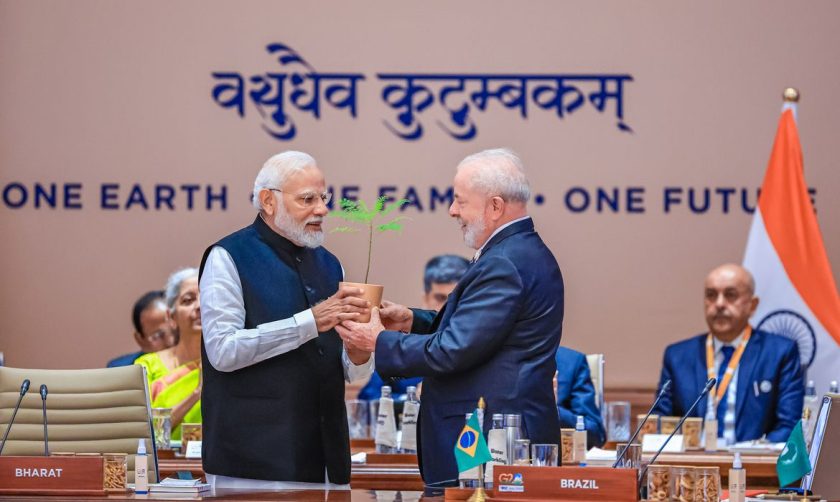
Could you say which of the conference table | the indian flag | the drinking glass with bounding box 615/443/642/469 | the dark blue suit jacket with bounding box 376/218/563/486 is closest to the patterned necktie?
the indian flag

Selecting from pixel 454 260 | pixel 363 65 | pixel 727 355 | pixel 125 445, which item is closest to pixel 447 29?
pixel 363 65

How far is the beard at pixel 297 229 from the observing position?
4176mm

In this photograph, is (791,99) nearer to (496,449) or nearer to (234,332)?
(234,332)

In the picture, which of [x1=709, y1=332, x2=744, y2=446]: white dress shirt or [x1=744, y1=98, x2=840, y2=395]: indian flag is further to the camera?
[x1=744, y1=98, x2=840, y2=395]: indian flag

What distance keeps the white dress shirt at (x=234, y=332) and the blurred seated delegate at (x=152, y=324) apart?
9.59 ft

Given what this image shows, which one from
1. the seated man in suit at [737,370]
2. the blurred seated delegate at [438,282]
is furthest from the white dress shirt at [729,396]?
the blurred seated delegate at [438,282]

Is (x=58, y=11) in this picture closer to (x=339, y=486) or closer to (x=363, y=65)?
(x=363, y=65)

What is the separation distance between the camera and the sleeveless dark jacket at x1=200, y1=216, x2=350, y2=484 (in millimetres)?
4004

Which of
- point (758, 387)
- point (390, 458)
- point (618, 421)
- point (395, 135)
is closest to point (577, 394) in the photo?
point (618, 421)

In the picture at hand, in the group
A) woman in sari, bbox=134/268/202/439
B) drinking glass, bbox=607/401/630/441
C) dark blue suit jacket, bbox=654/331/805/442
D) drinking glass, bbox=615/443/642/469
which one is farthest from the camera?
dark blue suit jacket, bbox=654/331/805/442

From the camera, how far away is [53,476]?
3.60 m

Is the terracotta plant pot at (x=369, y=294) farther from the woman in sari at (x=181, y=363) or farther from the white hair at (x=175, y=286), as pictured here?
the white hair at (x=175, y=286)

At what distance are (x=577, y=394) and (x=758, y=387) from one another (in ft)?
3.19

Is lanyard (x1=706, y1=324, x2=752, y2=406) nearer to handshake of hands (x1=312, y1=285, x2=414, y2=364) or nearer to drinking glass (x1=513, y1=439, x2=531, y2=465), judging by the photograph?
handshake of hands (x1=312, y1=285, x2=414, y2=364)
